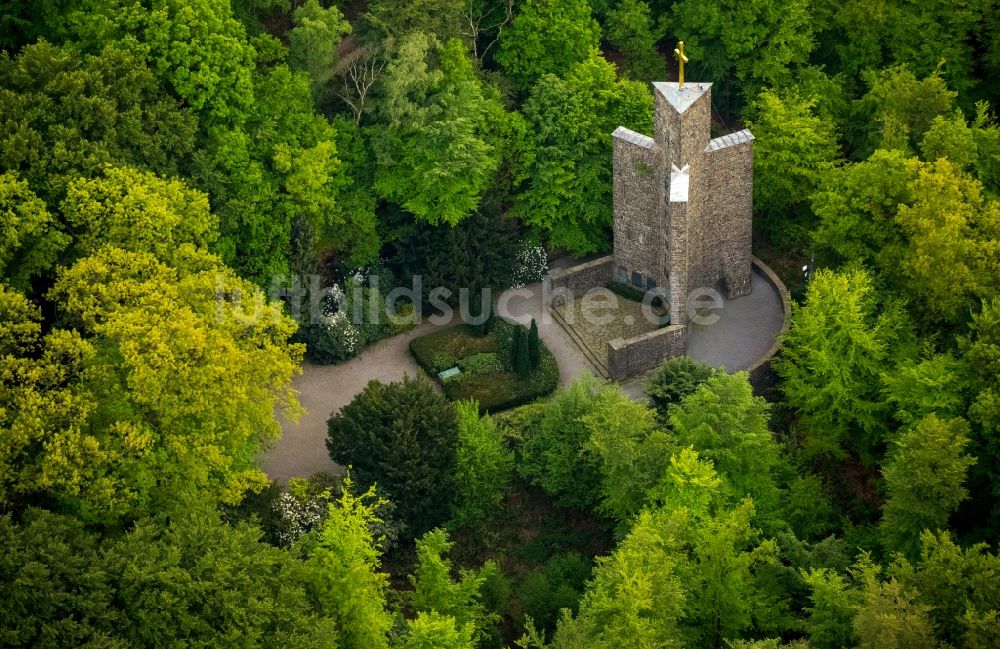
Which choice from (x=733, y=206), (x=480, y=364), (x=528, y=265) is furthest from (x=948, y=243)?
(x=480, y=364)

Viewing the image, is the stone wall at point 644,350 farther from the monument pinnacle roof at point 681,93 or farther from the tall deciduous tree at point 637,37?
the tall deciduous tree at point 637,37

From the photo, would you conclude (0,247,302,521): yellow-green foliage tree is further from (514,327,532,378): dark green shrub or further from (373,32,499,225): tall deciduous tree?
(373,32,499,225): tall deciduous tree

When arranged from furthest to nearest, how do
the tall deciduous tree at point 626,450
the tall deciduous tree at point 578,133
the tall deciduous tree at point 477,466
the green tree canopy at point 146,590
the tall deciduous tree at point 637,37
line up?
the tall deciduous tree at point 637,37 < the tall deciduous tree at point 578,133 < the tall deciduous tree at point 477,466 < the tall deciduous tree at point 626,450 < the green tree canopy at point 146,590

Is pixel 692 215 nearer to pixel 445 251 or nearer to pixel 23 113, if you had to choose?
pixel 445 251

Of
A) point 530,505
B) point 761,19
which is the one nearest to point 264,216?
point 530,505

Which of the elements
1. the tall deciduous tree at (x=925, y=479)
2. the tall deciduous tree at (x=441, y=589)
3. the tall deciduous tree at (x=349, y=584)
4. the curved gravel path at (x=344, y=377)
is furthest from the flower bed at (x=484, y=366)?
the tall deciduous tree at (x=925, y=479)

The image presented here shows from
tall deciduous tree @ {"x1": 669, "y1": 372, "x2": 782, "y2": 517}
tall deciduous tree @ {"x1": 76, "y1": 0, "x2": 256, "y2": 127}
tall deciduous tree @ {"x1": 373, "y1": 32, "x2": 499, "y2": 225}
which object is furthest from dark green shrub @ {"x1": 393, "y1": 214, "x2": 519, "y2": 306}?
tall deciduous tree @ {"x1": 669, "y1": 372, "x2": 782, "y2": 517}
